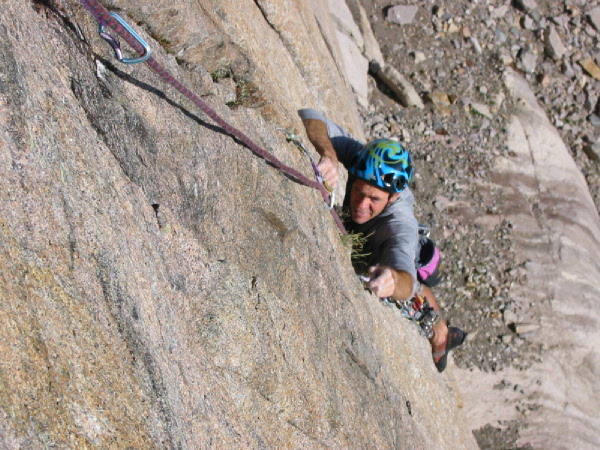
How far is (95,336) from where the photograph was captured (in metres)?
3.35

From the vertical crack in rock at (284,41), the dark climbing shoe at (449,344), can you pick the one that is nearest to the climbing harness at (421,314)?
the dark climbing shoe at (449,344)

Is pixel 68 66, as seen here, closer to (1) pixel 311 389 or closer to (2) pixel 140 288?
(2) pixel 140 288

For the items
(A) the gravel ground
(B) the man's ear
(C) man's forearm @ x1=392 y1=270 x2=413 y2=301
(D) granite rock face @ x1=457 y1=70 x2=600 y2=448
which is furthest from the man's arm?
(A) the gravel ground

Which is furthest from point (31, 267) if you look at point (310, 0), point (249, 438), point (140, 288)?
point (310, 0)

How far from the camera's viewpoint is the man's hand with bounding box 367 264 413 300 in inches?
262

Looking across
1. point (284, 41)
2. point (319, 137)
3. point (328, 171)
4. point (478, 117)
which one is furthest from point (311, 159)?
point (478, 117)

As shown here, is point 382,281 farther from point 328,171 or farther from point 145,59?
point 145,59

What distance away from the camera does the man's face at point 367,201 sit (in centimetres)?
742

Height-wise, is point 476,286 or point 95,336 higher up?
point 95,336

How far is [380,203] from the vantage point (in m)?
7.50

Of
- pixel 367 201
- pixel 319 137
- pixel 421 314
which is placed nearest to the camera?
pixel 319 137

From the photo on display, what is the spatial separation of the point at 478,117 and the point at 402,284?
10.0 m

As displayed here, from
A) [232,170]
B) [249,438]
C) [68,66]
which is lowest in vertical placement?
[249,438]

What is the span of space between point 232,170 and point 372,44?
11368 mm
